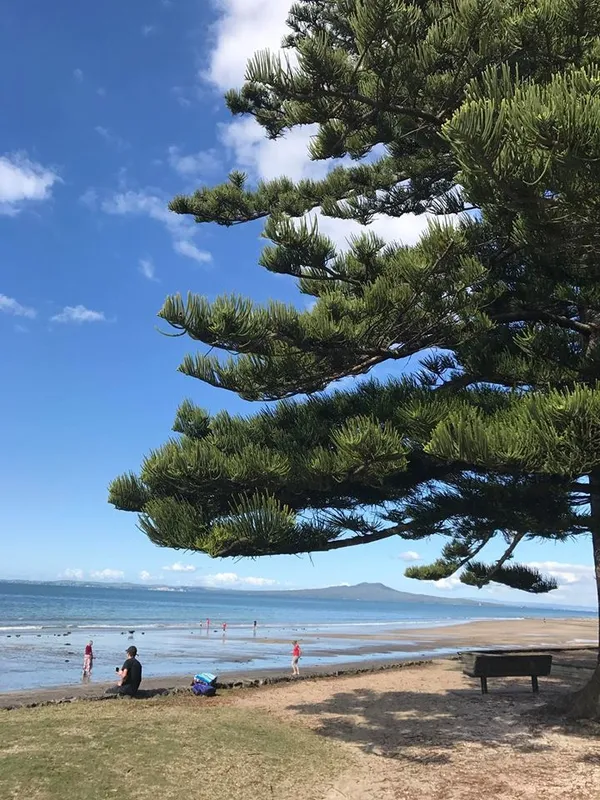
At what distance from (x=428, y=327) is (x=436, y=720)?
4.71m

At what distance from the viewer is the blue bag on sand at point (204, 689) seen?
10.4 meters

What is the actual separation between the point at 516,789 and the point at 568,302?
4.33m

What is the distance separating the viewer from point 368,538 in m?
5.87

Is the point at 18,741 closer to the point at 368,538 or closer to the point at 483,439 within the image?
the point at 368,538

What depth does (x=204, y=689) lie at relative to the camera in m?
10.4

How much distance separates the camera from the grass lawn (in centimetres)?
498

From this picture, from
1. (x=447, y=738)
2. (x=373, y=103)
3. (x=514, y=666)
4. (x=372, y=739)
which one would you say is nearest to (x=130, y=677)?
(x=372, y=739)

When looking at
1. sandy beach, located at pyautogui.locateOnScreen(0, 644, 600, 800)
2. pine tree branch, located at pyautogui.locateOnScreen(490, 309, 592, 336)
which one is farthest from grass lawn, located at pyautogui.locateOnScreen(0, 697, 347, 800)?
pine tree branch, located at pyautogui.locateOnScreen(490, 309, 592, 336)

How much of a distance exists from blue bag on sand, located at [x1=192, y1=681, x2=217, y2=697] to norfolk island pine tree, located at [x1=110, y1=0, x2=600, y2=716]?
550 cm

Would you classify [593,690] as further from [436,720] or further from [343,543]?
[343,543]

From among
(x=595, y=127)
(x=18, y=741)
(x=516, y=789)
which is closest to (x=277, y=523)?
(x=516, y=789)

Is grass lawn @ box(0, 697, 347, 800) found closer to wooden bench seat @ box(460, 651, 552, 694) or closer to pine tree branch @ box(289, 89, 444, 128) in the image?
wooden bench seat @ box(460, 651, 552, 694)

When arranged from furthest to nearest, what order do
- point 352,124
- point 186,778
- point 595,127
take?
point 352,124, point 186,778, point 595,127

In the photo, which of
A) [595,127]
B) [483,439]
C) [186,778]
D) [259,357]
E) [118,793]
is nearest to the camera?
[595,127]
